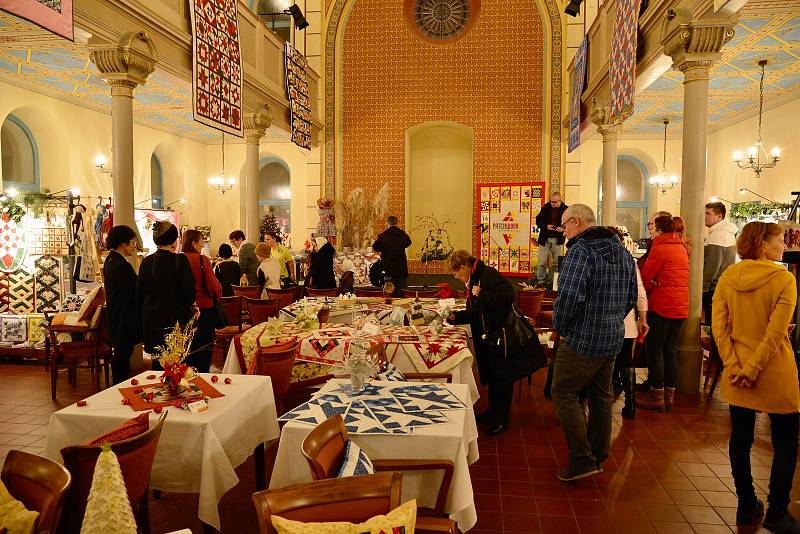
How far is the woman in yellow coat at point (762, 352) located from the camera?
9.88 feet

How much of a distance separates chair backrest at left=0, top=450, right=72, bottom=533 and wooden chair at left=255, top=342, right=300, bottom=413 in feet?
6.52

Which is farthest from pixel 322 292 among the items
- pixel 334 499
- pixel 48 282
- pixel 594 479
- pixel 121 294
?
pixel 334 499

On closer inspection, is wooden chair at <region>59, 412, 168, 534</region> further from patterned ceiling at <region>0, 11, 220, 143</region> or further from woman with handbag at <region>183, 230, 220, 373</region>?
patterned ceiling at <region>0, 11, 220, 143</region>

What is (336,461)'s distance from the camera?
2400 millimetres

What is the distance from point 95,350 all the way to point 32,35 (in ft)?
13.5

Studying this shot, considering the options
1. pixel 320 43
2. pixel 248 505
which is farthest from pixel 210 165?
pixel 248 505

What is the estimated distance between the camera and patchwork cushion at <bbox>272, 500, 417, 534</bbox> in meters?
1.75

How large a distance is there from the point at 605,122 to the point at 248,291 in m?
6.03

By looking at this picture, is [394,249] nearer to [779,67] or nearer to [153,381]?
[153,381]

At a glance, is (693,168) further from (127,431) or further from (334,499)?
(127,431)

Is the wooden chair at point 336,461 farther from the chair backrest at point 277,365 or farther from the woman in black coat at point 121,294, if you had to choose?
the woman in black coat at point 121,294

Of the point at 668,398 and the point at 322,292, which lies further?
the point at 322,292

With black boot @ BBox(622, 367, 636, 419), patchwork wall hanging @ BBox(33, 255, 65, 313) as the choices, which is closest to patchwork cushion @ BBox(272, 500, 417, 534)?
black boot @ BBox(622, 367, 636, 419)

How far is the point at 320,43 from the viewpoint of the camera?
13.3 meters
